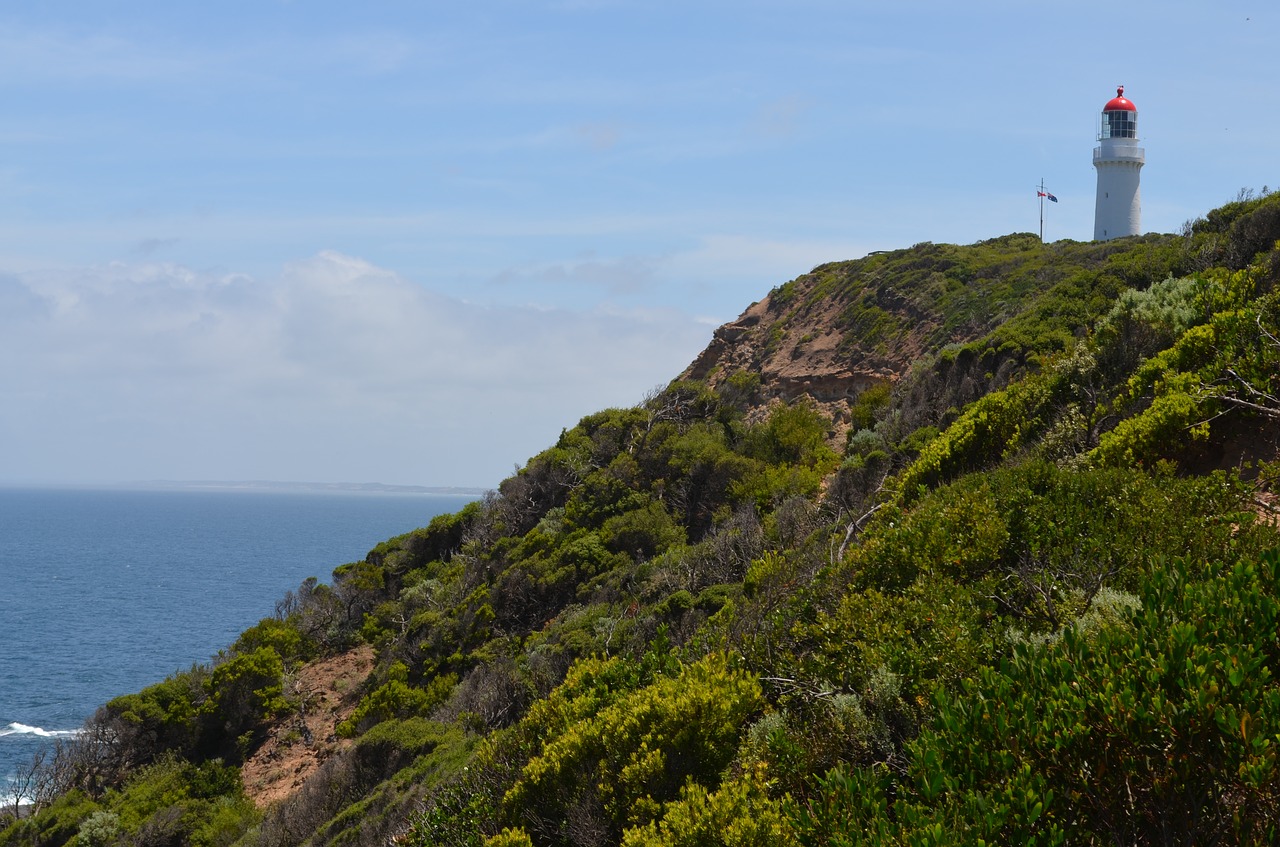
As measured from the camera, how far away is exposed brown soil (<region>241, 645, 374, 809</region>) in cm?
2256

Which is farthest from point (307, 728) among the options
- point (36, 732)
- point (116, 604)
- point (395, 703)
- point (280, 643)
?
point (116, 604)

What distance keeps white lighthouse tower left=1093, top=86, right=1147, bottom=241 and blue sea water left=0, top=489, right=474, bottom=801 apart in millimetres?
47009

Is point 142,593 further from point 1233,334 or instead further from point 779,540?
point 1233,334

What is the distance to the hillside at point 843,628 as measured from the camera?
16.8ft

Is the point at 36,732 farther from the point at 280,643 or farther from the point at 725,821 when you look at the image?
the point at 725,821

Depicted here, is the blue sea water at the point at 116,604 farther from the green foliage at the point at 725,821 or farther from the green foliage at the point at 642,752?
the green foliage at the point at 725,821

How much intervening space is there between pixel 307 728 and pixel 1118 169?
39870mm

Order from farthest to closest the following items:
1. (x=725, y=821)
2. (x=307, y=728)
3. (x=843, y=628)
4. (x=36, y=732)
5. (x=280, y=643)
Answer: (x=36, y=732), (x=280, y=643), (x=307, y=728), (x=843, y=628), (x=725, y=821)

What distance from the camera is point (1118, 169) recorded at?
43375mm

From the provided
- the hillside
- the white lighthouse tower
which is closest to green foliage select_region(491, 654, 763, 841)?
the hillside

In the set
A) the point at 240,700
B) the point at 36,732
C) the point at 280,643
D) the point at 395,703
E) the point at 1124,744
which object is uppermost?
the point at 1124,744

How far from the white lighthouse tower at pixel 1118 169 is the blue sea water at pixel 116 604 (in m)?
47.0

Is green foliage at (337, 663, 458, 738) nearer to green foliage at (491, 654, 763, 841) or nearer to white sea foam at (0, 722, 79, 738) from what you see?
green foliage at (491, 654, 763, 841)

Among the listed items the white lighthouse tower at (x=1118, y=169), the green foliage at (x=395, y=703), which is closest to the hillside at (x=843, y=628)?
the green foliage at (x=395, y=703)
